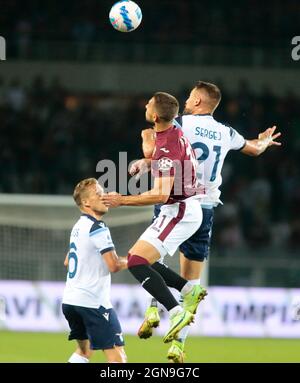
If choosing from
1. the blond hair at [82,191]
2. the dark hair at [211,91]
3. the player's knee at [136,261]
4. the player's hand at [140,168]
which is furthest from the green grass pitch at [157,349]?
the dark hair at [211,91]

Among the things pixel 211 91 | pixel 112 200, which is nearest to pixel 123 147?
pixel 211 91

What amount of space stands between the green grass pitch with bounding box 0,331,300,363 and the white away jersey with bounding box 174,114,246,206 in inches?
105

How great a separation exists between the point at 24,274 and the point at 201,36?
7602 mm

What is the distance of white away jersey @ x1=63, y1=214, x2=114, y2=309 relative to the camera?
8953mm

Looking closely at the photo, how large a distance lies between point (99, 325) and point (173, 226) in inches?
42.8

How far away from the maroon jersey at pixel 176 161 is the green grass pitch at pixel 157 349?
2.88m

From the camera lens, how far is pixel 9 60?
20.6m

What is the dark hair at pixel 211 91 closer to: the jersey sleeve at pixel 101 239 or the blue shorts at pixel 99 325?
the jersey sleeve at pixel 101 239

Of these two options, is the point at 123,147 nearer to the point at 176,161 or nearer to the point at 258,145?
the point at 258,145

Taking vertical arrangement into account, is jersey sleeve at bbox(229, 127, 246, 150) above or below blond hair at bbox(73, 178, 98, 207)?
above

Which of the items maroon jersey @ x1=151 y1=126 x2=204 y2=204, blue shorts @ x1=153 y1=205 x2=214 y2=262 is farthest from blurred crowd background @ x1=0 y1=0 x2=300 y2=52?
maroon jersey @ x1=151 y1=126 x2=204 y2=204

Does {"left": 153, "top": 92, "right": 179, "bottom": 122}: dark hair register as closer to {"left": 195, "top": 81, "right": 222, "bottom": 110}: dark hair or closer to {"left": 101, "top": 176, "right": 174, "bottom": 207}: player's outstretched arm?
{"left": 101, "top": 176, "right": 174, "bottom": 207}: player's outstretched arm
